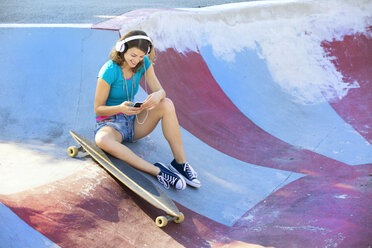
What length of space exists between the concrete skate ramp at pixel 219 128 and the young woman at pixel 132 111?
0.22 metres

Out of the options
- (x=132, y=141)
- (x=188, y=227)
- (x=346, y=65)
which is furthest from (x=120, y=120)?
(x=346, y=65)

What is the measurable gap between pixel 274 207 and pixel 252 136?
1.55 m

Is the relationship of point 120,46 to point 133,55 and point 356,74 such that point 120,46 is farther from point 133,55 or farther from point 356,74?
point 356,74

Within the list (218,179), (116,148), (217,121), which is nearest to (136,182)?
(116,148)

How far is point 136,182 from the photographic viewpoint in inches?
137

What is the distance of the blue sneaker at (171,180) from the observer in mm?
3791

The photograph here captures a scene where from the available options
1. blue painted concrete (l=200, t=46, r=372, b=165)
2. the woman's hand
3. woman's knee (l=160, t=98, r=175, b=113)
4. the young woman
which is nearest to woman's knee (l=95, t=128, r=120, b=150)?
the young woman

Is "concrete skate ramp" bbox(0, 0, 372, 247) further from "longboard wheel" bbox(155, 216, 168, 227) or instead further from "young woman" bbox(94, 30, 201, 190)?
"young woman" bbox(94, 30, 201, 190)

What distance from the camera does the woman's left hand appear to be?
362cm

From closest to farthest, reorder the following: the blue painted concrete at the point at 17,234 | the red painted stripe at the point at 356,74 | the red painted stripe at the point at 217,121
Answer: the blue painted concrete at the point at 17,234
the red painted stripe at the point at 217,121
the red painted stripe at the point at 356,74

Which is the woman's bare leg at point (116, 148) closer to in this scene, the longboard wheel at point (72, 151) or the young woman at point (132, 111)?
the young woman at point (132, 111)

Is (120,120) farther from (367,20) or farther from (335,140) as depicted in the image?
(367,20)

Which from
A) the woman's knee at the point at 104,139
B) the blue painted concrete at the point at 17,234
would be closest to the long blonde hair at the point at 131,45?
the woman's knee at the point at 104,139

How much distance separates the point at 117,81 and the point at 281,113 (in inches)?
114
